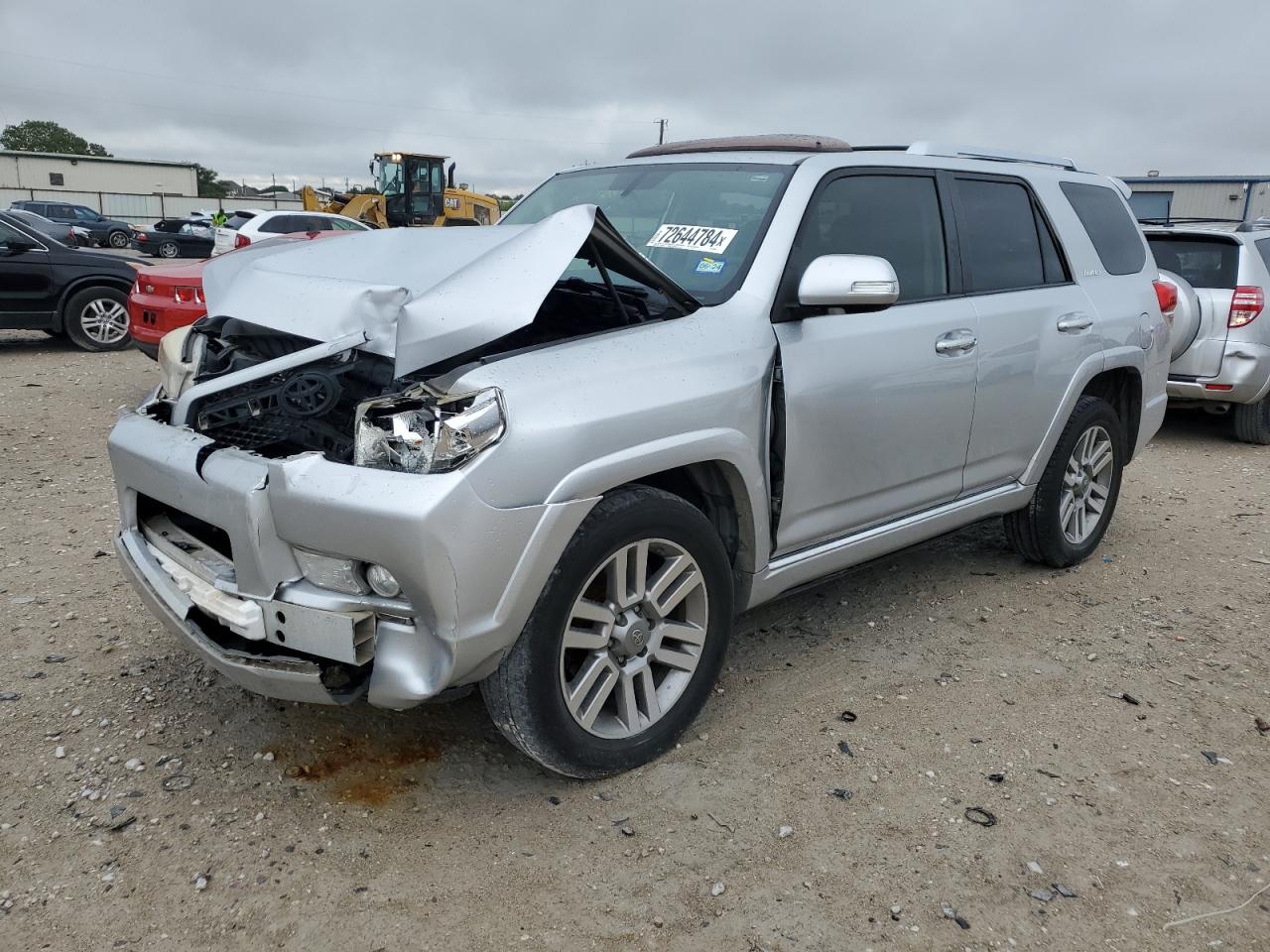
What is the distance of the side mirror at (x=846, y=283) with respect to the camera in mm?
2930

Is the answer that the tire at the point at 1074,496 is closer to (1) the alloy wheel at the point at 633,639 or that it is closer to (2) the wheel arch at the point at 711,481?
(2) the wheel arch at the point at 711,481

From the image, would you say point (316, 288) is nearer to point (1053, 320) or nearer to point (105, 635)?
point (105, 635)

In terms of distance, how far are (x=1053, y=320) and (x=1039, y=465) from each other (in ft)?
2.03

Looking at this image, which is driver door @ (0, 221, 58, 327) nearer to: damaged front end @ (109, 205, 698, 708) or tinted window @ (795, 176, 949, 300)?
damaged front end @ (109, 205, 698, 708)

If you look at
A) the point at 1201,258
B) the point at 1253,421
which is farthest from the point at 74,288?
the point at 1253,421

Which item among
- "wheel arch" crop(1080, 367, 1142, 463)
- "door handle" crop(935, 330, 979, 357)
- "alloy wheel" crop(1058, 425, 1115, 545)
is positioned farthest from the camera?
"wheel arch" crop(1080, 367, 1142, 463)

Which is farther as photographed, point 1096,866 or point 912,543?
point 912,543

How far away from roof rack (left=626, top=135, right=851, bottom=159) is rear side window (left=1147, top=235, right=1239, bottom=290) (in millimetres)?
4839

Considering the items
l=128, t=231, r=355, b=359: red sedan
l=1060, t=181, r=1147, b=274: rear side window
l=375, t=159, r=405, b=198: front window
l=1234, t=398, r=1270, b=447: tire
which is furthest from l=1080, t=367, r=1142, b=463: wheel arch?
l=375, t=159, r=405, b=198: front window

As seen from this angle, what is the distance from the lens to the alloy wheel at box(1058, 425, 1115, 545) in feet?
14.8

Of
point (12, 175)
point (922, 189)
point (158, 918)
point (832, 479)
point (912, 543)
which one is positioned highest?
point (12, 175)

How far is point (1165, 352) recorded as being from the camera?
4867 mm

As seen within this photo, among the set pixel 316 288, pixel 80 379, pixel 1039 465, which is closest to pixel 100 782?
pixel 316 288

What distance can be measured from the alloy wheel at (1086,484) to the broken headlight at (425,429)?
3.04 metres
